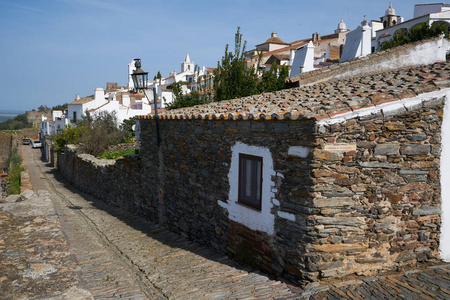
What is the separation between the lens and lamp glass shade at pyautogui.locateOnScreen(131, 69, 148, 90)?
907 cm

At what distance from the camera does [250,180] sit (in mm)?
5984

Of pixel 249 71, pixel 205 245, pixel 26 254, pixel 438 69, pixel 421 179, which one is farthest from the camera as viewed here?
pixel 249 71

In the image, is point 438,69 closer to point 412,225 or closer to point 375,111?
point 375,111

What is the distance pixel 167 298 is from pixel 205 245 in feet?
7.22

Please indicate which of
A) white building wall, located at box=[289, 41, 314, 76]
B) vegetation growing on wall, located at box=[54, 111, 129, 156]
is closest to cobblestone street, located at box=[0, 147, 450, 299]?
white building wall, located at box=[289, 41, 314, 76]

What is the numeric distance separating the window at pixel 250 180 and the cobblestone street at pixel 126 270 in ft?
3.68

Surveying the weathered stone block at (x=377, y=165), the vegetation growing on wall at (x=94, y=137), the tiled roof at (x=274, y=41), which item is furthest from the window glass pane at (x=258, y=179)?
the tiled roof at (x=274, y=41)

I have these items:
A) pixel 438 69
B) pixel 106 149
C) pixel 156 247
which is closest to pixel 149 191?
pixel 156 247

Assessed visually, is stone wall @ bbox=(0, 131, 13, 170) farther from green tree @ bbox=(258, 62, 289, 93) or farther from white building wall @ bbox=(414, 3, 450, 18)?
white building wall @ bbox=(414, 3, 450, 18)

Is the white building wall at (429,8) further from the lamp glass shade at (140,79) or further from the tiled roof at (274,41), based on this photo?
the tiled roof at (274,41)

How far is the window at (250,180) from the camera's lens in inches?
227

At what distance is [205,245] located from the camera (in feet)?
23.5

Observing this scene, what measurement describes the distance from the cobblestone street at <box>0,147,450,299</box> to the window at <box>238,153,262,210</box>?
1121mm

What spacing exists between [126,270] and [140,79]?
4923mm
